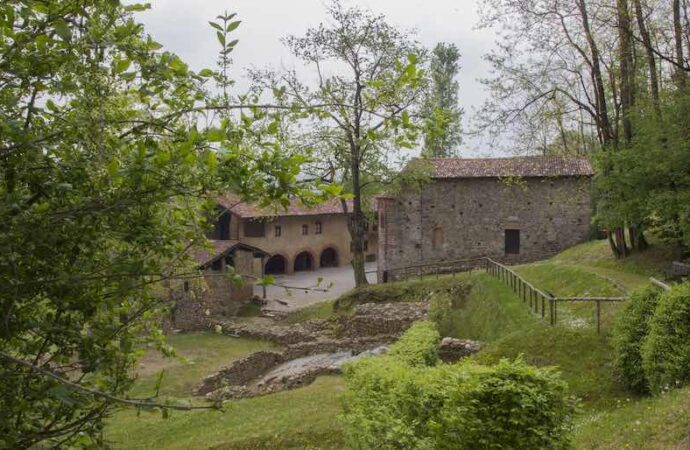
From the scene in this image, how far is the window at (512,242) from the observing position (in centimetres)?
3750

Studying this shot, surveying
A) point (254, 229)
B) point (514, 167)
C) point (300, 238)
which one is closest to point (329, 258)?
point (300, 238)

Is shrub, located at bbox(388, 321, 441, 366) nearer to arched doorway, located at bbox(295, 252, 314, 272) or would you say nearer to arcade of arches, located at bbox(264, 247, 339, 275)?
arcade of arches, located at bbox(264, 247, 339, 275)

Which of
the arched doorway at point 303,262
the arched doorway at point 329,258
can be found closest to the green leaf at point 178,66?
the arched doorway at point 303,262

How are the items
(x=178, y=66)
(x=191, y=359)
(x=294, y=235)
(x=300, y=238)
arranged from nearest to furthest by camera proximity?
(x=178, y=66) < (x=191, y=359) < (x=294, y=235) < (x=300, y=238)

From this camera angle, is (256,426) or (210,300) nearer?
(256,426)

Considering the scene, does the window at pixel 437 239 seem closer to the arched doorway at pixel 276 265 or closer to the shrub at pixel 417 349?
the arched doorway at pixel 276 265

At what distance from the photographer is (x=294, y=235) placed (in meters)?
48.2

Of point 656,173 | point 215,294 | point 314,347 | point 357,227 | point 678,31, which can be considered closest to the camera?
point 656,173

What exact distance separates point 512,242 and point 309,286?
1311 cm

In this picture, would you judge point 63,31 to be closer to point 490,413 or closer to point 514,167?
point 490,413

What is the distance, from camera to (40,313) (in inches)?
167

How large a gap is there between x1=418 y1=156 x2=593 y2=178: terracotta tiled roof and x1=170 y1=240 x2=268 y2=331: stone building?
41.9 ft

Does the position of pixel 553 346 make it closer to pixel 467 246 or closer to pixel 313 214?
pixel 467 246

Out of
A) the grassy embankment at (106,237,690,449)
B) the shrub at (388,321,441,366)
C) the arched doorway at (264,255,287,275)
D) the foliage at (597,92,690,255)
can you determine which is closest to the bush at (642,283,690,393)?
the grassy embankment at (106,237,690,449)
